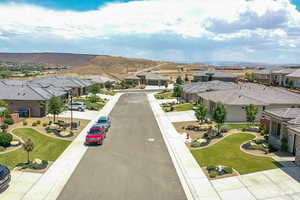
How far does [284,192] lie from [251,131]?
53.1 feet

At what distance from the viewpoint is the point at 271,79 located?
250 ft

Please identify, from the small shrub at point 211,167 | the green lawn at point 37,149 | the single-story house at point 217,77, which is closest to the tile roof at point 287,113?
the small shrub at point 211,167

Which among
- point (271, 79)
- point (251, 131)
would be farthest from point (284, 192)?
point (271, 79)

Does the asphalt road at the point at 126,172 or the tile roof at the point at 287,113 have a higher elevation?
the tile roof at the point at 287,113

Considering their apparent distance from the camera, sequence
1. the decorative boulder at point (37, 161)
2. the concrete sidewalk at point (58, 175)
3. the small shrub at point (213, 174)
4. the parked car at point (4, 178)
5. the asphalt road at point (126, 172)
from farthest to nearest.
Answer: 1. the decorative boulder at point (37, 161)
2. the small shrub at point (213, 174)
3. the asphalt road at point (126, 172)
4. the concrete sidewalk at point (58, 175)
5. the parked car at point (4, 178)

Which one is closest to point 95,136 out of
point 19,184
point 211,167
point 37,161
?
point 37,161

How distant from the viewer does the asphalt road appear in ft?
58.3

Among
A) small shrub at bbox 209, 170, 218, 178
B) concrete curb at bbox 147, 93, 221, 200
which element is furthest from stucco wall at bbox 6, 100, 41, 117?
small shrub at bbox 209, 170, 218, 178

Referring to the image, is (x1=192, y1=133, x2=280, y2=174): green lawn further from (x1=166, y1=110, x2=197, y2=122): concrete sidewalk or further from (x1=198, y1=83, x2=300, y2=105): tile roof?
(x1=166, y1=110, x2=197, y2=122): concrete sidewalk

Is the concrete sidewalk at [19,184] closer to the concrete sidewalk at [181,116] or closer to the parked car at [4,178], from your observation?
the parked car at [4,178]

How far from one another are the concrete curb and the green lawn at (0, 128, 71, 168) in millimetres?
11547

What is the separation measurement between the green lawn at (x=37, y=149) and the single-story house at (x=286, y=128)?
21.7 m

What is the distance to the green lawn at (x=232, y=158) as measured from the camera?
70.3 ft

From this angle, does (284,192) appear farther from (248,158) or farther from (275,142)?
(275,142)
